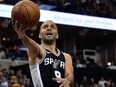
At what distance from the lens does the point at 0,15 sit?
696 inches

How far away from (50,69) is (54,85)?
0.18 meters

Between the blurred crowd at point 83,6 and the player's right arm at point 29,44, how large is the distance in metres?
14.4

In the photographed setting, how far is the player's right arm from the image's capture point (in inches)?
163

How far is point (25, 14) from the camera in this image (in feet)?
14.2

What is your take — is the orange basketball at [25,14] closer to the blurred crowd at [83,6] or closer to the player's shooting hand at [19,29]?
the player's shooting hand at [19,29]

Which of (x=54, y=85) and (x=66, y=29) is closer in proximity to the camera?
(x=54, y=85)

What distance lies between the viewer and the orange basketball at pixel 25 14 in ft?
14.0

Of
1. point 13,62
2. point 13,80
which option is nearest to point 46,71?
point 13,80

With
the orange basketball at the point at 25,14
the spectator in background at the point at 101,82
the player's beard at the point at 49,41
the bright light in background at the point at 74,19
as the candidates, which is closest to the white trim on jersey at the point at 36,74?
the player's beard at the point at 49,41

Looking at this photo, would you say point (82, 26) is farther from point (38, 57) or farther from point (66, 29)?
point (38, 57)

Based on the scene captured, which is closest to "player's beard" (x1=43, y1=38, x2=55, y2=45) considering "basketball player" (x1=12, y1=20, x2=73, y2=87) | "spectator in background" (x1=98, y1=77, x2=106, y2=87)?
"basketball player" (x1=12, y1=20, x2=73, y2=87)

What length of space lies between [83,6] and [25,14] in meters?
18.6

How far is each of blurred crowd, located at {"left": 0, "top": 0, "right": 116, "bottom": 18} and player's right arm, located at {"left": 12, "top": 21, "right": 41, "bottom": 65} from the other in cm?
1436

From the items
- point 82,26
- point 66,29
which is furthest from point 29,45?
point 66,29
